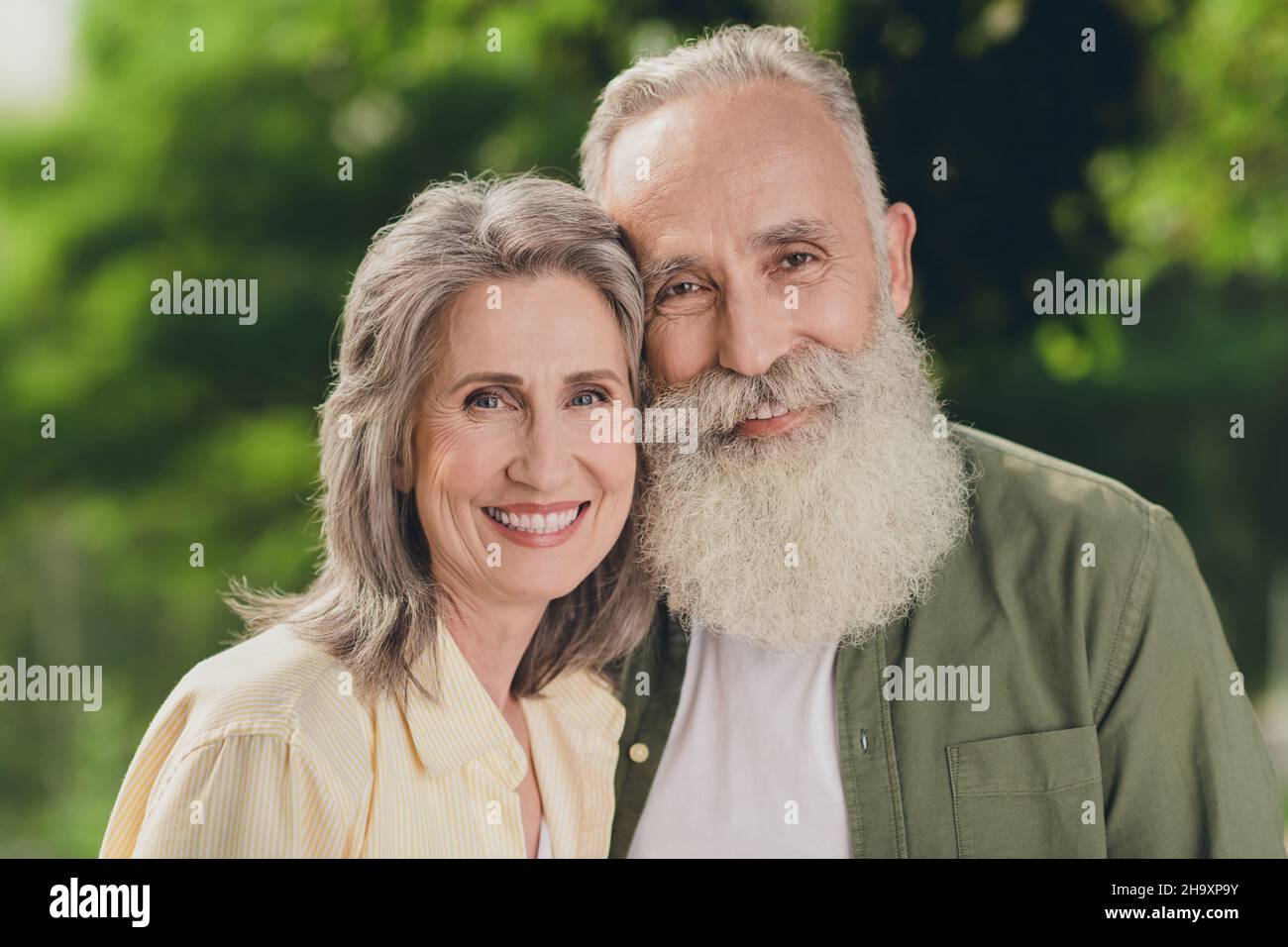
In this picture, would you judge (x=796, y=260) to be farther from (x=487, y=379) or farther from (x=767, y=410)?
(x=487, y=379)

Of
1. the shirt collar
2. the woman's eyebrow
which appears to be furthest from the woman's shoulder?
the woman's eyebrow

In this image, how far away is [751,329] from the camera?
2.40 metres

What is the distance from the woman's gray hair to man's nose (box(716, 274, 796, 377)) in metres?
0.17

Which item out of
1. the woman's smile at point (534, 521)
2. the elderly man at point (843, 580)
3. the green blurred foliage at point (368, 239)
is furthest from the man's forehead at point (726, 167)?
the green blurred foliage at point (368, 239)

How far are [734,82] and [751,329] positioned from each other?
52 cm

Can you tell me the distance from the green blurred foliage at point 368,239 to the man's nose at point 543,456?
93 cm

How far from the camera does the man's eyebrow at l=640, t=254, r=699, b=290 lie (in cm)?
241

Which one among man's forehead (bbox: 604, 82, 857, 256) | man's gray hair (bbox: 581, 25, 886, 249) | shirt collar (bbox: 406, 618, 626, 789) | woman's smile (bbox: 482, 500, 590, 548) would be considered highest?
man's gray hair (bbox: 581, 25, 886, 249)

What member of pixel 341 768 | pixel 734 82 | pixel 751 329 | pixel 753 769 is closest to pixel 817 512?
pixel 751 329

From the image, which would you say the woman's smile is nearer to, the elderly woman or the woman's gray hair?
the elderly woman

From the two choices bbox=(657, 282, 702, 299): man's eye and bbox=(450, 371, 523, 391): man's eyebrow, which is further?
bbox=(657, 282, 702, 299): man's eye

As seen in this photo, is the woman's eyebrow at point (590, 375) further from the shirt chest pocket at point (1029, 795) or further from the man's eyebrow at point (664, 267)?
the shirt chest pocket at point (1029, 795)

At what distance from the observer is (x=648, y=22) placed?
3365 mm

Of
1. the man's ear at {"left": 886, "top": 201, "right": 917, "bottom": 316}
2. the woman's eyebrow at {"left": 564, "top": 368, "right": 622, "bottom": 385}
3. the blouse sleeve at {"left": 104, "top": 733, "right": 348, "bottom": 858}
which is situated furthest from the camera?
the man's ear at {"left": 886, "top": 201, "right": 917, "bottom": 316}
